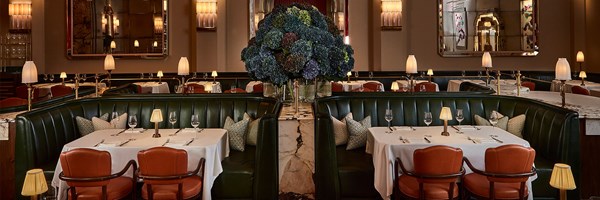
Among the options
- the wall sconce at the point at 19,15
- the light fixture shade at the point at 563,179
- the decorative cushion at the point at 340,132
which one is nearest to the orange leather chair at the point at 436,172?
the light fixture shade at the point at 563,179

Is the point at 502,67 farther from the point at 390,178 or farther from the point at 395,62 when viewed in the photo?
the point at 390,178

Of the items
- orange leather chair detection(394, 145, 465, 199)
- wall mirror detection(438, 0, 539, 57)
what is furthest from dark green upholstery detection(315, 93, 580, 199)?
wall mirror detection(438, 0, 539, 57)

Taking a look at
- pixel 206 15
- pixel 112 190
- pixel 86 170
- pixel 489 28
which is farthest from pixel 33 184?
pixel 489 28

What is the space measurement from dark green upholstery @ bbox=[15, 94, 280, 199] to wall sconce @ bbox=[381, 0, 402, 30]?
687 cm

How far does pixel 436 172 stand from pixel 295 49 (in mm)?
1616

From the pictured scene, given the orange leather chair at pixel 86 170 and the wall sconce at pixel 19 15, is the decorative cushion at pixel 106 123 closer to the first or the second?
the orange leather chair at pixel 86 170

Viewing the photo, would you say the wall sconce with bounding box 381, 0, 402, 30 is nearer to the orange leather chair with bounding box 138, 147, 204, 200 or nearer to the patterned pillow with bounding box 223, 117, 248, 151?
the patterned pillow with bounding box 223, 117, 248, 151

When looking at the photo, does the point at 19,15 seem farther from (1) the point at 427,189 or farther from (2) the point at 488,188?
(2) the point at 488,188

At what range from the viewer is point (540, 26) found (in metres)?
12.6

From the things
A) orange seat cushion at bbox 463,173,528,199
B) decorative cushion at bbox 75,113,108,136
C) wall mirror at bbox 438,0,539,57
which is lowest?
orange seat cushion at bbox 463,173,528,199

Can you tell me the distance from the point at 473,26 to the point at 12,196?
1035cm

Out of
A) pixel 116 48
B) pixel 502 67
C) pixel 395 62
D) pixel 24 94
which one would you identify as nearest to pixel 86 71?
pixel 116 48

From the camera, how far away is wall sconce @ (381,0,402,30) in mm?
12031

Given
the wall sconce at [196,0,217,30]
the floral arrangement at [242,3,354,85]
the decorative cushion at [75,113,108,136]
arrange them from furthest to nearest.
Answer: the wall sconce at [196,0,217,30], the decorative cushion at [75,113,108,136], the floral arrangement at [242,3,354,85]
